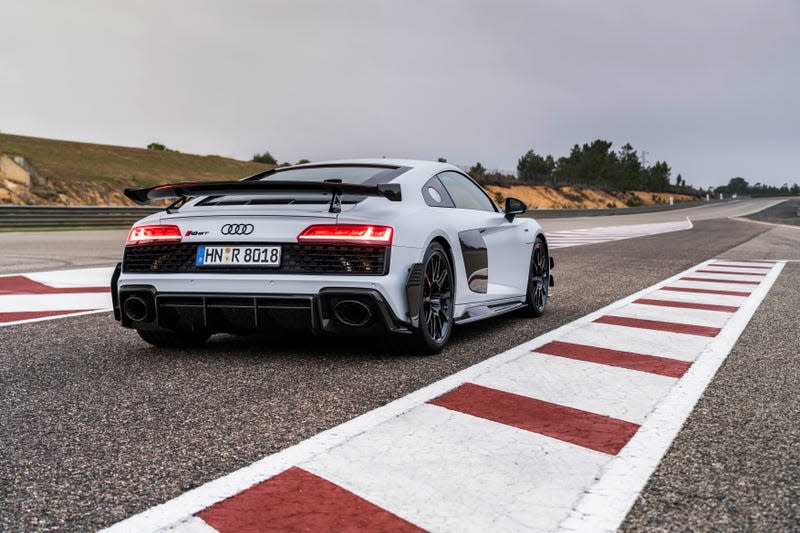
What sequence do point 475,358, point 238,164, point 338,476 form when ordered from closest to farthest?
1. point 338,476
2. point 475,358
3. point 238,164

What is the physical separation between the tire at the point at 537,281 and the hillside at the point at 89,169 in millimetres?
36167

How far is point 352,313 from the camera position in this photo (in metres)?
4.68

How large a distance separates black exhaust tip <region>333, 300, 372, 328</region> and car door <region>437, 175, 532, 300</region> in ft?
3.92

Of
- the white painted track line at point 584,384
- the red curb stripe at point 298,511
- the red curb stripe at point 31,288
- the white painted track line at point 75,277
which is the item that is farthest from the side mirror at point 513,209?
the white painted track line at point 75,277

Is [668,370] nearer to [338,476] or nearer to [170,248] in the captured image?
[338,476]

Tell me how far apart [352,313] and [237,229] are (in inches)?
33.5

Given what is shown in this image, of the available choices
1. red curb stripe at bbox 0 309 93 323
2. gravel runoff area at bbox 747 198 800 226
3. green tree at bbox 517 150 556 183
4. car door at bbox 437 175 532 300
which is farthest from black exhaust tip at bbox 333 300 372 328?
green tree at bbox 517 150 556 183

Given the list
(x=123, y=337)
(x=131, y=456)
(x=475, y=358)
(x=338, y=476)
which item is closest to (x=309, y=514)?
(x=338, y=476)

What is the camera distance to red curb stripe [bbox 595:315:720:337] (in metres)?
6.33

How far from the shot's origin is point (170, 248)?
192 inches

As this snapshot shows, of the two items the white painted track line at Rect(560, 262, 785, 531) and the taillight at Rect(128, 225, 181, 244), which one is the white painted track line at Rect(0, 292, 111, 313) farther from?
the white painted track line at Rect(560, 262, 785, 531)

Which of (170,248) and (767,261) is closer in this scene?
(170,248)

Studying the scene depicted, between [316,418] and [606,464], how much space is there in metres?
1.32

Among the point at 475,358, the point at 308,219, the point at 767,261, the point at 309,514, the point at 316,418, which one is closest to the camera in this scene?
the point at 309,514
